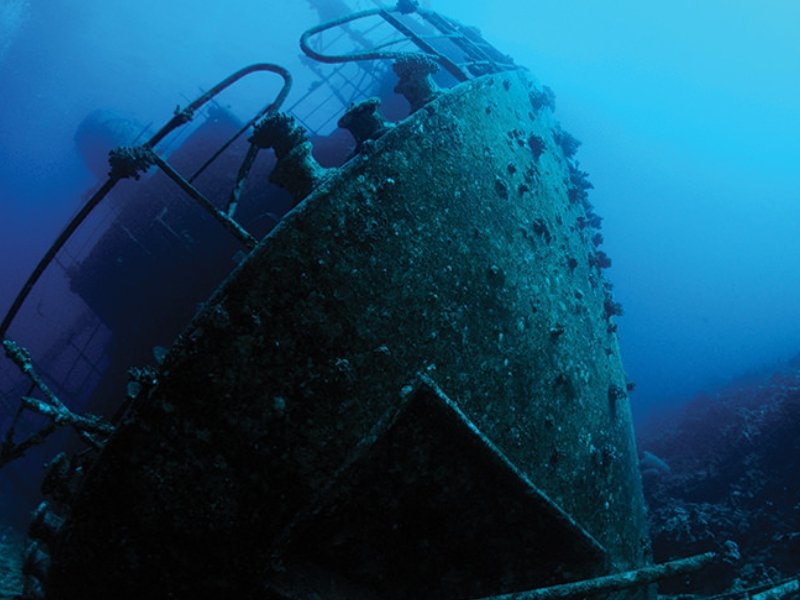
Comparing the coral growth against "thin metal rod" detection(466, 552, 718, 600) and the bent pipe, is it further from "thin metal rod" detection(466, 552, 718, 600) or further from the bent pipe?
the bent pipe

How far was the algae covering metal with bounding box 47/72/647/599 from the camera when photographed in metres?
1.71

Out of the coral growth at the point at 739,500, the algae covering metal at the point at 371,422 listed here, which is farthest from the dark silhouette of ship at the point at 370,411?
the coral growth at the point at 739,500

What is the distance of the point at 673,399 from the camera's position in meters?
30.0

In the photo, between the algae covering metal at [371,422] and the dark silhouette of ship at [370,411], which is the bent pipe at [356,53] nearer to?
the dark silhouette of ship at [370,411]

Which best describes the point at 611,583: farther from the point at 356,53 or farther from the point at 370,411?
the point at 356,53

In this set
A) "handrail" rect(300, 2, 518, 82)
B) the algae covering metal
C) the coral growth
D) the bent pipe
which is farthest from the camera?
the coral growth

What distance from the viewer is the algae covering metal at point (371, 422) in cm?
171

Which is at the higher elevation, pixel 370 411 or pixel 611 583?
pixel 370 411

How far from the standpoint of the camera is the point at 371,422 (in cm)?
193

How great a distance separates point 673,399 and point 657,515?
2672 cm

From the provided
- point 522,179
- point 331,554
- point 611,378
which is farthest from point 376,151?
point 611,378

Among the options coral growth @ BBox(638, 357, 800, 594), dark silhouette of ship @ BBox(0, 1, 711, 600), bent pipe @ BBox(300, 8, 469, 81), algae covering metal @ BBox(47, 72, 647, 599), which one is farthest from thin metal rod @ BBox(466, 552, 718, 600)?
coral growth @ BBox(638, 357, 800, 594)

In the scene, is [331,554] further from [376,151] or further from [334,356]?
[376,151]

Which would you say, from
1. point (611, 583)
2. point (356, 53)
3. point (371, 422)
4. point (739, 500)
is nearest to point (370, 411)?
point (371, 422)
